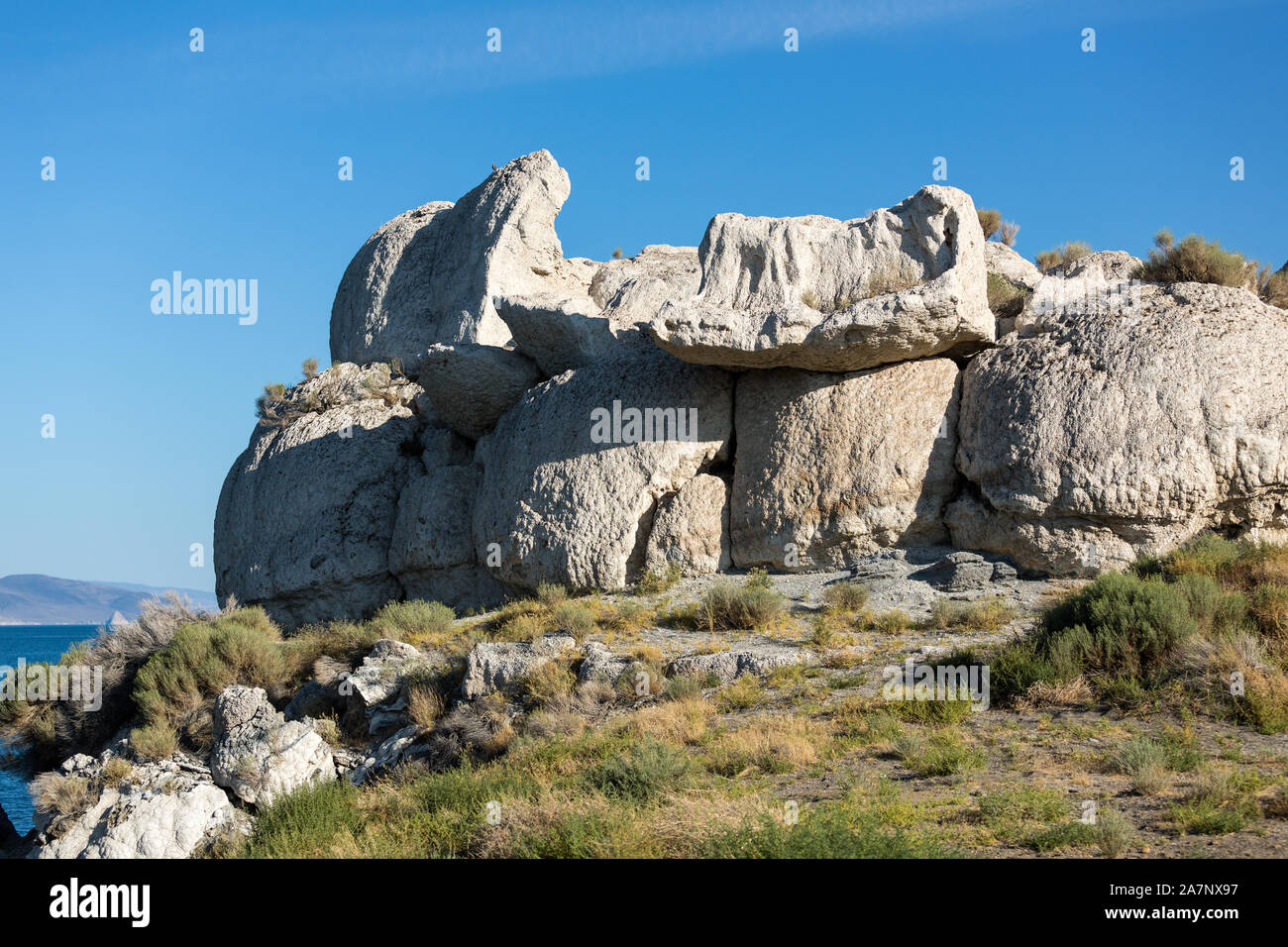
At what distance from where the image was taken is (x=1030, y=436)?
13188 mm

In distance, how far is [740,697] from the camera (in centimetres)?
1057

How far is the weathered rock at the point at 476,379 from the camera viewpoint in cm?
1817

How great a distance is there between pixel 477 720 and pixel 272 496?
32.6 ft

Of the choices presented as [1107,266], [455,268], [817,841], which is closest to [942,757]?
[817,841]

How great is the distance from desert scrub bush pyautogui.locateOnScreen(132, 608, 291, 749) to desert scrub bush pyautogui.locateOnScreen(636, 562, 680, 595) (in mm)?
5536

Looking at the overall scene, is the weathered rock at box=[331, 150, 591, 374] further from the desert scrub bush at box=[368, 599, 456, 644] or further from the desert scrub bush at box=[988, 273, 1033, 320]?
the desert scrub bush at box=[988, 273, 1033, 320]

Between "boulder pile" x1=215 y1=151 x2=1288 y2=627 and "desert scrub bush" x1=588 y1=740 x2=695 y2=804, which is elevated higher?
"boulder pile" x1=215 y1=151 x2=1288 y2=627

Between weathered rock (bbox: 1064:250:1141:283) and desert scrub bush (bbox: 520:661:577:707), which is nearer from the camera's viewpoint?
desert scrub bush (bbox: 520:661:577:707)

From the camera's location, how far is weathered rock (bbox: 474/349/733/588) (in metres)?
15.3

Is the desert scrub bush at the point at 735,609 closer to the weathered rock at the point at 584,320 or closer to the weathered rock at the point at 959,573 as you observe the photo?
the weathered rock at the point at 959,573

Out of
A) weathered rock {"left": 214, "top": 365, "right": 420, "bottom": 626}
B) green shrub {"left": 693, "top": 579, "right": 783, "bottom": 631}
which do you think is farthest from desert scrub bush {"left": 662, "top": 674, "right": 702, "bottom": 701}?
weathered rock {"left": 214, "top": 365, "right": 420, "bottom": 626}

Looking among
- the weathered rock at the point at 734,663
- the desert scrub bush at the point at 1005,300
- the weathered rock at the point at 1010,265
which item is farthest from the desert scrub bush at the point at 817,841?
the weathered rock at the point at 1010,265

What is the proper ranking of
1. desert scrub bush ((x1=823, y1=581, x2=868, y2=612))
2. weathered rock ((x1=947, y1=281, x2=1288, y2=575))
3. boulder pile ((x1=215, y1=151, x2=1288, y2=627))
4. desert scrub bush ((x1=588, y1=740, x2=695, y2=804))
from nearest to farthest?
desert scrub bush ((x1=588, y1=740, x2=695, y2=804)) < weathered rock ((x1=947, y1=281, x2=1288, y2=575)) < boulder pile ((x1=215, y1=151, x2=1288, y2=627)) < desert scrub bush ((x1=823, y1=581, x2=868, y2=612))
